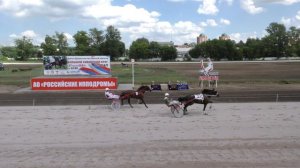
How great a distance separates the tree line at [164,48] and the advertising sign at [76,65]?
11269 cm

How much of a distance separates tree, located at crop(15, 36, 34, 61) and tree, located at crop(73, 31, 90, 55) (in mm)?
36738

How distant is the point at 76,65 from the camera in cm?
3797

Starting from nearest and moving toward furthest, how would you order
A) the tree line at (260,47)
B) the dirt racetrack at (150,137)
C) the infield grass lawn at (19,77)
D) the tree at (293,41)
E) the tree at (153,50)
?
the dirt racetrack at (150,137) < the infield grass lawn at (19,77) < the tree line at (260,47) < the tree at (293,41) < the tree at (153,50)

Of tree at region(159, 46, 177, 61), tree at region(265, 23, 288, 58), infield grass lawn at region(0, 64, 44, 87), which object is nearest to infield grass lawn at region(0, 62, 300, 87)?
infield grass lawn at region(0, 64, 44, 87)

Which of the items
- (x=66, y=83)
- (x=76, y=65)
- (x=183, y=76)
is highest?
(x=76, y=65)

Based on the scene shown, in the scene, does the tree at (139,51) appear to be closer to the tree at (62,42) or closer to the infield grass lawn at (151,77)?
the tree at (62,42)

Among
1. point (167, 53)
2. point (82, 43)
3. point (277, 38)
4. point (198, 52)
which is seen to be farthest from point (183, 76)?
point (277, 38)

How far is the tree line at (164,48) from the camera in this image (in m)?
156

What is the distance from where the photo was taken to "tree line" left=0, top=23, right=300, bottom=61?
156125 millimetres

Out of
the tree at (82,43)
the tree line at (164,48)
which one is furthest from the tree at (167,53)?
the tree at (82,43)

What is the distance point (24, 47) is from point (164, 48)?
58.6 meters

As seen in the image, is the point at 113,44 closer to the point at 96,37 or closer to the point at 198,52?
the point at 96,37

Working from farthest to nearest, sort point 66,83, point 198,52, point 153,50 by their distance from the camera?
point 153,50 < point 198,52 < point 66,83

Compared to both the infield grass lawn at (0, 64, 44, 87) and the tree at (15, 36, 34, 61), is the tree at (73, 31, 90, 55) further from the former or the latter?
the infield grass lawn at (0, 64, 44, 87)
